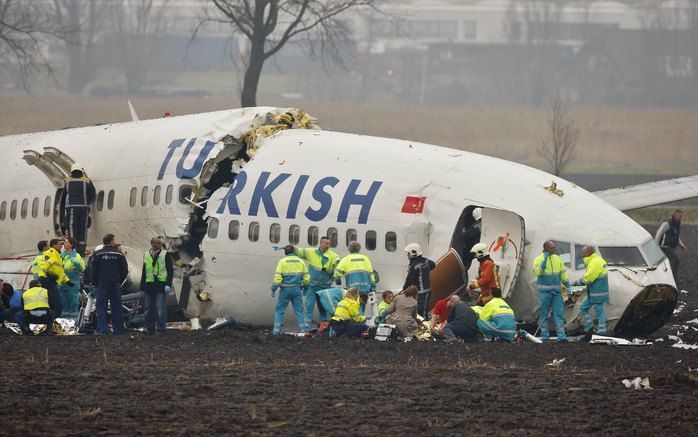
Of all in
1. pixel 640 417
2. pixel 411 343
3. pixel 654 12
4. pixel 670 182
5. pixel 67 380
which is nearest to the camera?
pixel 640 417

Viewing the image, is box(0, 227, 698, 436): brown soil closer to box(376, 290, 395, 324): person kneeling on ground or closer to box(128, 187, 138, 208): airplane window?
box(376, 290, 395, 324): person kneeling on ground

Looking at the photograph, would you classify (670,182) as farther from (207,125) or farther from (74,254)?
(74,254)

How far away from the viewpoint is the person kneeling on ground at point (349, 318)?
25406 mm

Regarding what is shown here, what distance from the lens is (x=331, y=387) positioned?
64.5 feet

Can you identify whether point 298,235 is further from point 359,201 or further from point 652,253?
point 652,253

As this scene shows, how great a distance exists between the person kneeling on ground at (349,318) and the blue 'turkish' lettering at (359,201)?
167cm

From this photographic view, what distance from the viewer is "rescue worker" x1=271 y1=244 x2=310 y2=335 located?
25.9 m

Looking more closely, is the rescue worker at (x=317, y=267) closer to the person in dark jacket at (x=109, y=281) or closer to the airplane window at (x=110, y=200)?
the person in dark jacket at (x=109, y=281)

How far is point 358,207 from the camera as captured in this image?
1029 inches

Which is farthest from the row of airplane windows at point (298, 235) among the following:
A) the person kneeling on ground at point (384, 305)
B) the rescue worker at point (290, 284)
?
the person kneeling on ground at point (384, 305)

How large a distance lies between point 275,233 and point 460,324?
14.8 feet

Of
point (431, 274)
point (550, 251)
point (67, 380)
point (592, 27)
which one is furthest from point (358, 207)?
point (592, 27)

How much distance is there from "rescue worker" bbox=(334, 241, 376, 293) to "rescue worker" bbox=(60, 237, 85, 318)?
5.76 metres

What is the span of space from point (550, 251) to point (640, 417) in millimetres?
7552
